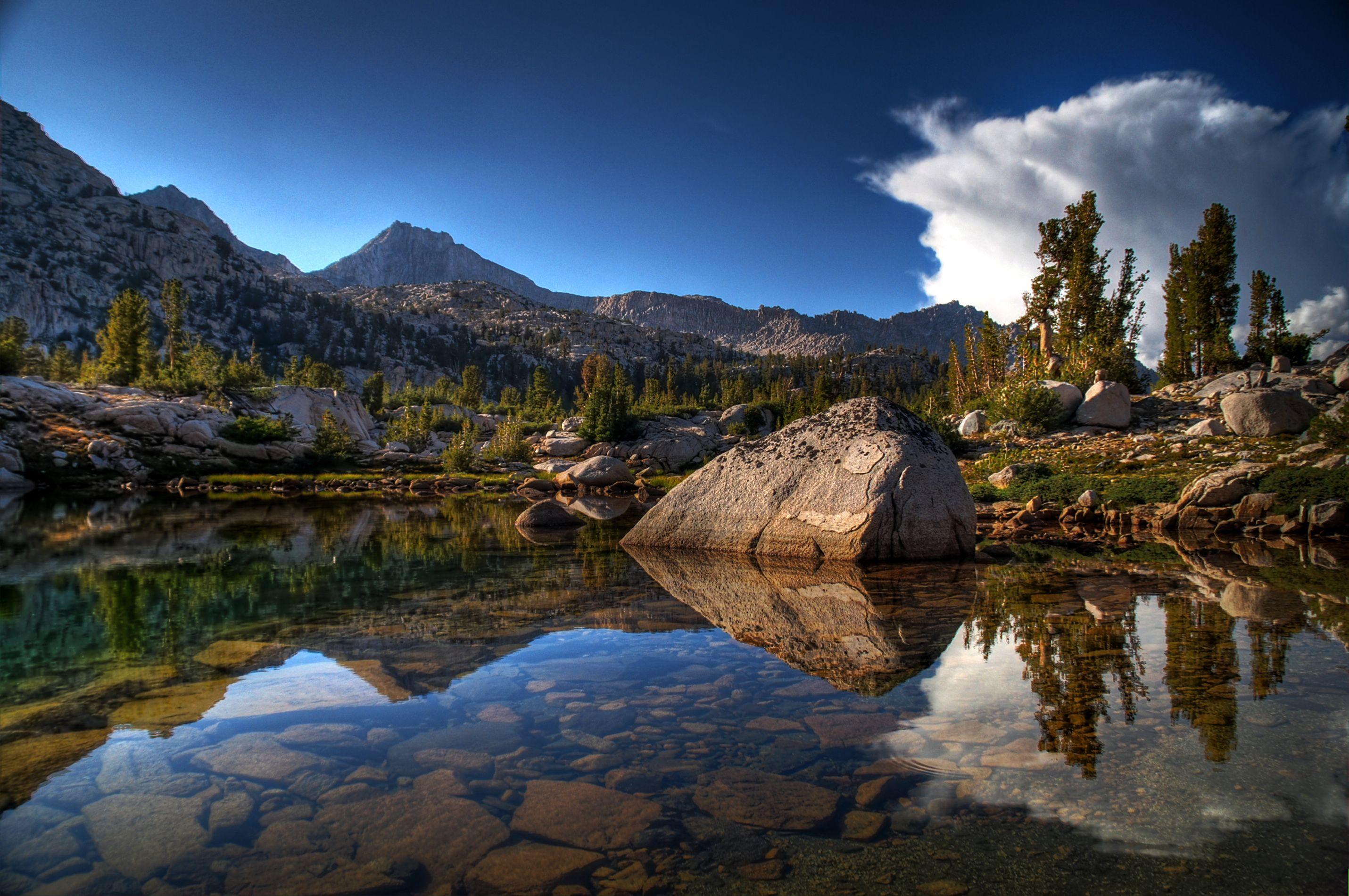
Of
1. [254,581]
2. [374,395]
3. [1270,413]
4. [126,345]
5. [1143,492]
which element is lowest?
[254,581]

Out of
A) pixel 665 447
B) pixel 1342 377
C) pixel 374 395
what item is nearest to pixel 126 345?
pixel 374 395

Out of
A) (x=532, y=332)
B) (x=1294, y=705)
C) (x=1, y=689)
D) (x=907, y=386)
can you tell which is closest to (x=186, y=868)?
(x=1, y=689)

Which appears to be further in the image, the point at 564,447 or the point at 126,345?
the point at 564,447

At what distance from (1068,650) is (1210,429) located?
27020 mm

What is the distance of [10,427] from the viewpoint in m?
33.2

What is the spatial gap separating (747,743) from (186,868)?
273 centimetres

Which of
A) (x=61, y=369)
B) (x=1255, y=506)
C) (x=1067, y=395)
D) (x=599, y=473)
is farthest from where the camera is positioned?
(x=61, y=369)

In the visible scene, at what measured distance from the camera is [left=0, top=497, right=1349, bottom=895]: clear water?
253 centimetres

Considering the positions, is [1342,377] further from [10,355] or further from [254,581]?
[10,355]

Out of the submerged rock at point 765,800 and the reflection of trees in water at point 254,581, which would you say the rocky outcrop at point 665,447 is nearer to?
the reflection of trees in water at point 254,581

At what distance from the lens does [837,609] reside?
7.21 metres

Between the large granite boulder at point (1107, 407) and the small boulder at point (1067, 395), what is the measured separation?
0.62 m

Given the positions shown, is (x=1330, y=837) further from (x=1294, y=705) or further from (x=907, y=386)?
(x=907, y=386)

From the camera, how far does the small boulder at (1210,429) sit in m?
24.5
